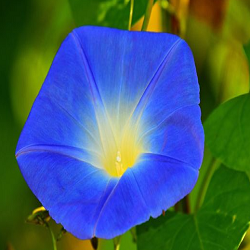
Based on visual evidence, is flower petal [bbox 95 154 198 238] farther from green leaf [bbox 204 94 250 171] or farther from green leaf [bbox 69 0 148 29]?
green leaf [bbox 69 0 148 29]

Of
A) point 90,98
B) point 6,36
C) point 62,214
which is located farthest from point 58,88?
point 6,36

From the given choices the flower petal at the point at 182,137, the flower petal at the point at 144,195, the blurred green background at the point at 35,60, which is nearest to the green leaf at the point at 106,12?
the blurred green background at the point at 35,60

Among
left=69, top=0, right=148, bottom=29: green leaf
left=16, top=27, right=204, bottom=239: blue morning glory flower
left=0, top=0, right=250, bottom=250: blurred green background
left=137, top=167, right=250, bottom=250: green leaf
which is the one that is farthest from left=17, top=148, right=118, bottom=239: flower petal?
left=0, top=0, right=250, bottom=250: blurred green background

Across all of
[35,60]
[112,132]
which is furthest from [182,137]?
[35,60]

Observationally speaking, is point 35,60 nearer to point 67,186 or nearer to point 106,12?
point 106,12

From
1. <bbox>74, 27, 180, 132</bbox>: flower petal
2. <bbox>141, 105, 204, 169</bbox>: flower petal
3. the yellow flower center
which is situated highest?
<bbox>74, 27, 180, 132</bbox>: flower petal

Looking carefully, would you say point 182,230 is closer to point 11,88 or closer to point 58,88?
point 58,88

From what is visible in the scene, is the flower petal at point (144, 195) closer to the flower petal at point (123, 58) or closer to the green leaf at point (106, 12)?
the flower petal at point (123, 58)
